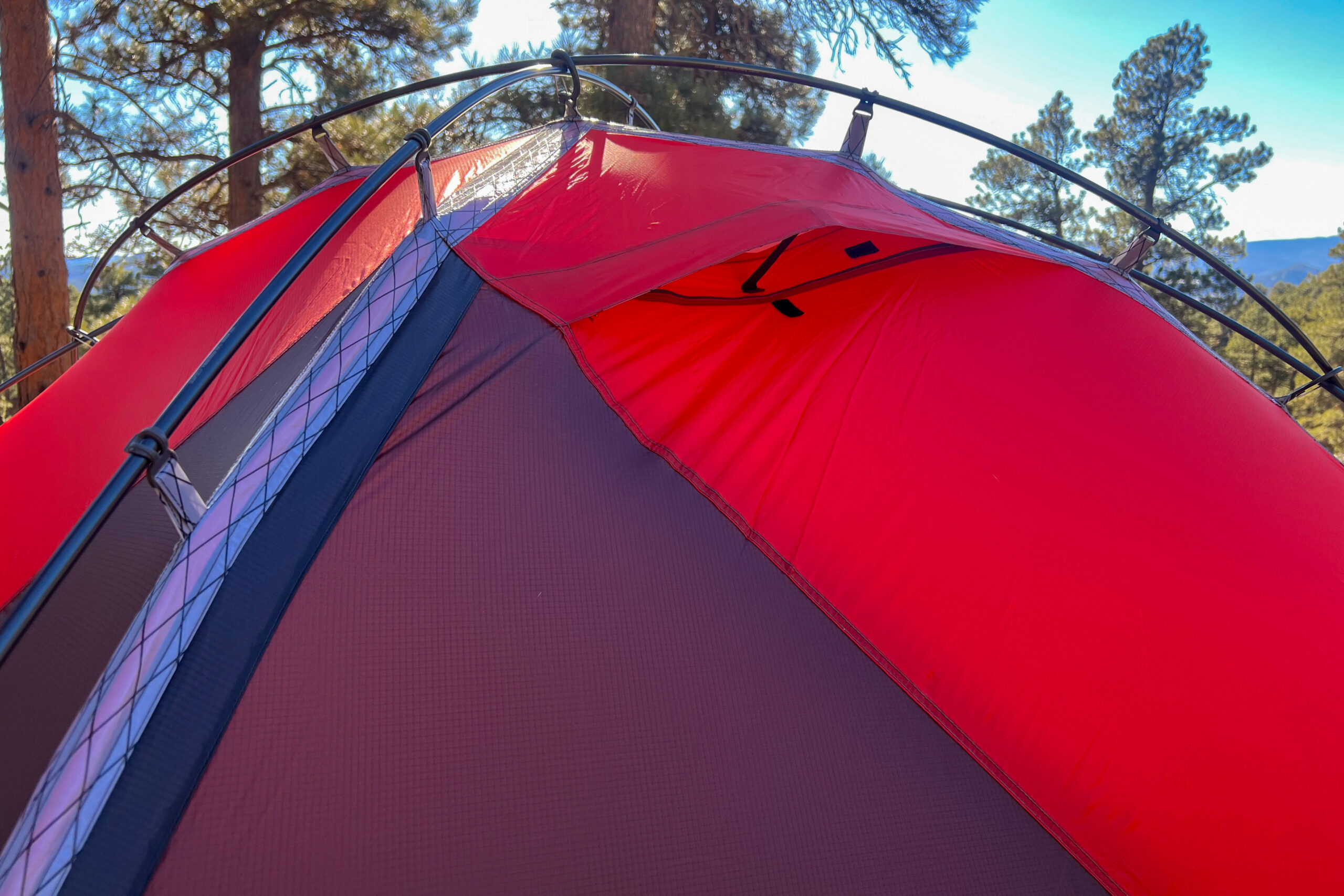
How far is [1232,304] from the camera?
1638cm

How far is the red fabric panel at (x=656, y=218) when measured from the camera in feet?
4.92

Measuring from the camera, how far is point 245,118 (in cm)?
673

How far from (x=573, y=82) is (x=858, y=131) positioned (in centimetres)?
74

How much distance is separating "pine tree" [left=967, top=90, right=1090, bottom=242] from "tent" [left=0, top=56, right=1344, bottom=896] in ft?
50.7

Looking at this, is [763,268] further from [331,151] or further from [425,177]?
[331,151]

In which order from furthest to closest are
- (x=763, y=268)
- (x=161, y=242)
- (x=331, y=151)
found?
(x=161, y=242), (x=331, y=151), (x=763, y=268)

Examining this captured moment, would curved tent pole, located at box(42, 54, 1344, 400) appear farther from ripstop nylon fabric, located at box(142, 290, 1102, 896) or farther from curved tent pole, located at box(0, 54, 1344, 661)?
ripstop nylon fabric, located at box(142, 290, 1102, 896)

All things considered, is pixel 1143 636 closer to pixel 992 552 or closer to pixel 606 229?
pixel 992 552

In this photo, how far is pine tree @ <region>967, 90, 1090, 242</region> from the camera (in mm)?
15688

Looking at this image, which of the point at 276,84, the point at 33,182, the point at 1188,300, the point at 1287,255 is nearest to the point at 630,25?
the point at 276,84

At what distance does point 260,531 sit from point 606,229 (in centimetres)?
84

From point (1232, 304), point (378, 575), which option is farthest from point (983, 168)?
point (378, 575)

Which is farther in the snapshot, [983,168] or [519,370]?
[983,168]

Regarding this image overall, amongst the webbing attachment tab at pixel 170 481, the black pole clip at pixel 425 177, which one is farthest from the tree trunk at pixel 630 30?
the webbing attachment tab at pixel 170 481
